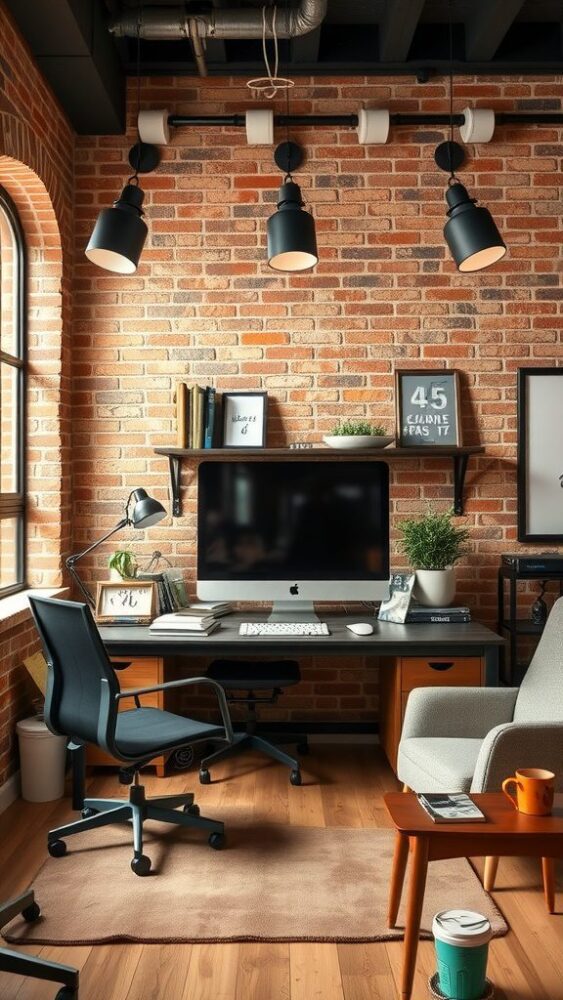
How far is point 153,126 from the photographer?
386 centimetres

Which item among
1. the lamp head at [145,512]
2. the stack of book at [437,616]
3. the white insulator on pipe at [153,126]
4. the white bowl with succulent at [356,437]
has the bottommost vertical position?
the stack of book at [437,616]

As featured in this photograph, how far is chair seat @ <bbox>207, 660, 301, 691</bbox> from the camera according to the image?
3.41 metres

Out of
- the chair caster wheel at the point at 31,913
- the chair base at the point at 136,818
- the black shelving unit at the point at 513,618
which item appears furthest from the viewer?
the black shelving unit at the point at 513,618

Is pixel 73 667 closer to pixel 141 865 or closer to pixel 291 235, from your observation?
pixel 141 865

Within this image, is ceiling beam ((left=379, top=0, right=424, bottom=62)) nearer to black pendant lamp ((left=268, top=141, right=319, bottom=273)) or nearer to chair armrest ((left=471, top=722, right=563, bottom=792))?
black pendant lamp ((left=268, top=141, right=319, bottom=273))

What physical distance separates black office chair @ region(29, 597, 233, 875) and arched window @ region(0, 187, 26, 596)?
35.9 inches

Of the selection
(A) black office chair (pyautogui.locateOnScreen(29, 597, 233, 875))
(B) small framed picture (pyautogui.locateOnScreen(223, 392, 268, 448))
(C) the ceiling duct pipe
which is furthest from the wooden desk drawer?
(C) the ceiling duct pipe

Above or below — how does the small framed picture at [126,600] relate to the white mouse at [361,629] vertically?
above

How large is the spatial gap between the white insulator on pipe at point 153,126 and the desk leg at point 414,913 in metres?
3.14

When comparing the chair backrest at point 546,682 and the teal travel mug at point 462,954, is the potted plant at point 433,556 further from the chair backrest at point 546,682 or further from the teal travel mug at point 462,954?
the teal travel mug at point 462,954

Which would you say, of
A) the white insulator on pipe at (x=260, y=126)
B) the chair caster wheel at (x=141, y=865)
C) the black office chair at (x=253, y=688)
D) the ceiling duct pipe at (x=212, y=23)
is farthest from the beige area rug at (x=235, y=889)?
the ceiling duct pipe at (x=212, y=23)

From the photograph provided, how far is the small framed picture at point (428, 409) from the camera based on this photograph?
393 centimetres

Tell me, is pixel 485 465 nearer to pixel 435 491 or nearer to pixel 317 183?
pixel 435 491

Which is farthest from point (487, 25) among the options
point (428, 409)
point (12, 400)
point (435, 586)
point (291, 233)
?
point (12, 400)
